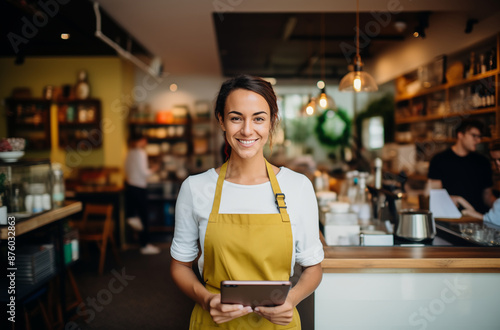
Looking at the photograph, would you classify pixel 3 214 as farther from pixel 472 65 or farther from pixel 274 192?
pixel 472 65

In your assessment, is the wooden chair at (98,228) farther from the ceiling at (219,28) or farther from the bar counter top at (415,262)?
the bar counter top at (415,262)

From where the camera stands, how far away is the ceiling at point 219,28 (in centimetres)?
402

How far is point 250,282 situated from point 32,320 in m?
3.17

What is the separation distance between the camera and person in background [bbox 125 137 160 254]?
19.5 feet

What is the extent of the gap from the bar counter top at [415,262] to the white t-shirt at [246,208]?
629 millimetres

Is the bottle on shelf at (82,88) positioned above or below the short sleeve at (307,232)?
above

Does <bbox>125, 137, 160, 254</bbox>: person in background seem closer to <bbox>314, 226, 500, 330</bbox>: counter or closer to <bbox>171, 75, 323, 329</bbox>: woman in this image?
<bbox>314, 226, 500, 330</bbox>: counter

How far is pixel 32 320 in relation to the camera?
351 centimetres

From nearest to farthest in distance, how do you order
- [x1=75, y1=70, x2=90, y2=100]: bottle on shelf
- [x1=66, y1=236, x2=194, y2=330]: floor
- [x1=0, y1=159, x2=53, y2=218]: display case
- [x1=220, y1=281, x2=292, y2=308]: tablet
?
[x1=220, y1=281, x2=292, y2=308]: tablet → [x1=0, y1=159, x2=53, y2=218]: display case → [x1=66, y1=236, x2=194, y2=330]: floor → [x1=75, y1=70, x2=90, y2=100]: bottle on shelf

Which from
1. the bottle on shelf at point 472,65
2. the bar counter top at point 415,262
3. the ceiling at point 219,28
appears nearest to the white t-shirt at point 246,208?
the bar counter top at point 415,262

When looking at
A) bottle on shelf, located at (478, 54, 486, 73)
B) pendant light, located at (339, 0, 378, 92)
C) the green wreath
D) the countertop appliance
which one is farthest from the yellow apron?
the green wreath

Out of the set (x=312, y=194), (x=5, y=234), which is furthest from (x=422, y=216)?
(x=5, y=234)

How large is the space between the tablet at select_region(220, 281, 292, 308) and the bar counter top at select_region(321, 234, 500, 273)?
2.78 ft

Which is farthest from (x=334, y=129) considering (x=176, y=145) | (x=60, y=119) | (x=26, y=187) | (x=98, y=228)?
(x=26, y=187)
